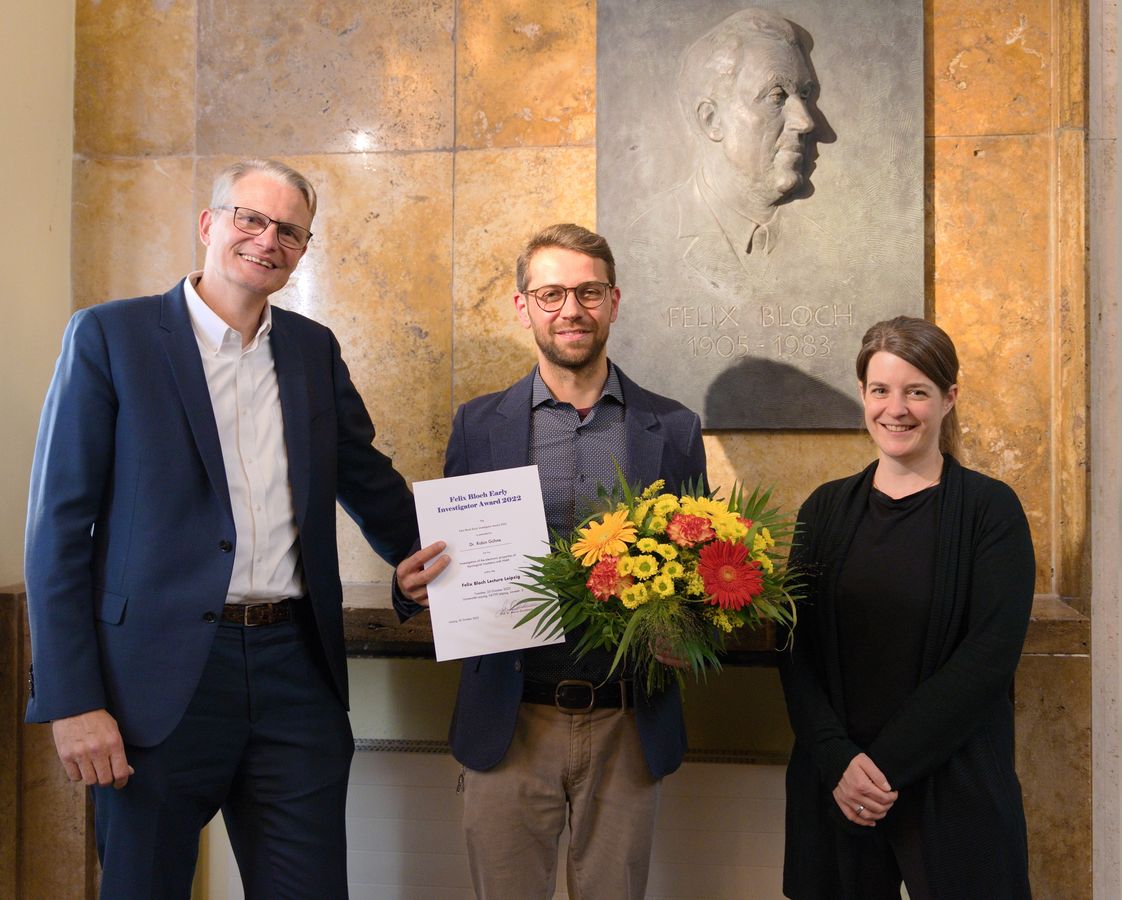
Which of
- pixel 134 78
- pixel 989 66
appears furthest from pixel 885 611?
pixel 134 78

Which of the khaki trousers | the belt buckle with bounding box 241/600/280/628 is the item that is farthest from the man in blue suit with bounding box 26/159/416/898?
the khaki trousers

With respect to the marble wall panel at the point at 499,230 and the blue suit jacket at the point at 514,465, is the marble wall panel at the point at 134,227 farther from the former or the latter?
the blue suit jacket at the point at 514,465

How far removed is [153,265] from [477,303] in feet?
3.87

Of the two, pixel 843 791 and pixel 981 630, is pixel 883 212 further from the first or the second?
pixel 843 791

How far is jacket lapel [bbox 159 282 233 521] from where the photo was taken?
6.99 feet

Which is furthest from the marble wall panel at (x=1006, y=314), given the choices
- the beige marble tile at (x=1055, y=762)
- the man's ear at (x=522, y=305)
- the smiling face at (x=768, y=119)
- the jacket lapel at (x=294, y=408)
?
the jacket lapel at (x=294, y=408)

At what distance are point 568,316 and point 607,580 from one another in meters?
0.73

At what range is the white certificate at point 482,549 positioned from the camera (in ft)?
7.46

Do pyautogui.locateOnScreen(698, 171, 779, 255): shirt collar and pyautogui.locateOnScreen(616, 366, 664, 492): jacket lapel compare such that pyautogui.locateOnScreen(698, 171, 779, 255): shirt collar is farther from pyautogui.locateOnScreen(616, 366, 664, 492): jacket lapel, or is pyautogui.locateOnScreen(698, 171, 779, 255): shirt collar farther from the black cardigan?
the black cardigan

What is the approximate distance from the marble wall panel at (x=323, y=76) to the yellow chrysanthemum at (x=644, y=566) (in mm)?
2025

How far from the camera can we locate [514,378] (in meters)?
3.36

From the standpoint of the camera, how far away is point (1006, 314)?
3166mm

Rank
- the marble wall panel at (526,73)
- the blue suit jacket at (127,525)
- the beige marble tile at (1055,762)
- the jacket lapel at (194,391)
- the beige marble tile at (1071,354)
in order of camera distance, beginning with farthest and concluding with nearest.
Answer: the marble wall panel at (526,73)
the beige marble tile at (1071,354)
the beige marble tile at (1055,762)
the jacket lapel at (194,391)
the blue suit jacket at (127,525)

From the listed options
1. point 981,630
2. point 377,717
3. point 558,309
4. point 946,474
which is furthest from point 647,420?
point 377,717
